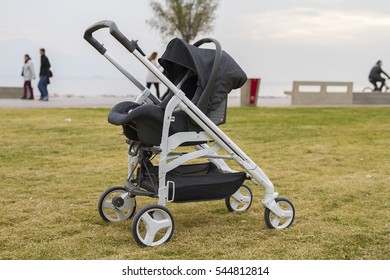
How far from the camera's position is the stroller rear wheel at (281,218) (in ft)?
17.2

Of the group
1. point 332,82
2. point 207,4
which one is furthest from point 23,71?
point 207,4

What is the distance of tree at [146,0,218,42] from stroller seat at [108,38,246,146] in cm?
3907

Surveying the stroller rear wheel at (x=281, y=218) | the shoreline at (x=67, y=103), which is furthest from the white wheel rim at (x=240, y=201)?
the shoreline at (x=67, y=103)

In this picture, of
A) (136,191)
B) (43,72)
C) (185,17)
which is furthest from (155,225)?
(185,17)

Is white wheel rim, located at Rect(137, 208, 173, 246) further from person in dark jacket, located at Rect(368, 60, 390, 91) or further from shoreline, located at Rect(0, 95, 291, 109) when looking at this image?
person in dark jacket, located at Rect(368, 60, 390, 91)

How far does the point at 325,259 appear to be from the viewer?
446 cm

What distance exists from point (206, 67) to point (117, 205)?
4.76 feet

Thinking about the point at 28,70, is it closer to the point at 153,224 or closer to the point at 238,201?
the point at 238,201

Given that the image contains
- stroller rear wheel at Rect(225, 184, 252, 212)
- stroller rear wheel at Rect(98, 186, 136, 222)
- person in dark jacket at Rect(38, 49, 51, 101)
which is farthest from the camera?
person in dark jacket at Rect(38, 49, 51, 101)

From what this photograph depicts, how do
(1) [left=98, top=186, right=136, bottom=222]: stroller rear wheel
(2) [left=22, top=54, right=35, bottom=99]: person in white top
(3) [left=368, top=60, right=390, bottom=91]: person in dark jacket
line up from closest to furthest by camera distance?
1. (1) [left=98, top=186, right=136, bottom=222]: stroller rear wheel
2. (2) [left=22, top=54, right=35, bottom=99]: person in white top
3. (3) [left=368, top=60, right=390, bottom=91]: person in dark jacket

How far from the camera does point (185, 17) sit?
4416 cm

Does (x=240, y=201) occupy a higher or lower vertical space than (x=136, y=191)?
lower

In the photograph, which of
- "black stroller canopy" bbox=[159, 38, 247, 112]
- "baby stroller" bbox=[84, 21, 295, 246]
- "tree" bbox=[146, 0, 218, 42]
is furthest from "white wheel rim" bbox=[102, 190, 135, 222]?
"tree" bbox=[146, 0, 218, 42]

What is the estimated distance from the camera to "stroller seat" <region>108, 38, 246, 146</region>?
15.6 ft
